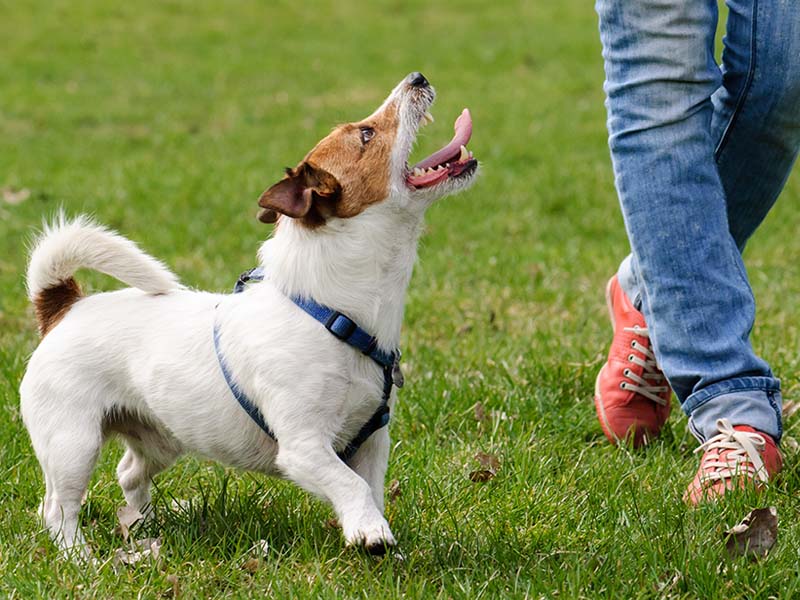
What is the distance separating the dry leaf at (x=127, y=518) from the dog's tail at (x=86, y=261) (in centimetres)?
56

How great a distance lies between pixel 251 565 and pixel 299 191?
2.97ft

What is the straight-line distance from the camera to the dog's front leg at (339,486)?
8.64 feet

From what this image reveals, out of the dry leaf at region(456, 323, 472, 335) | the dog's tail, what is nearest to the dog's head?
the dog's tail

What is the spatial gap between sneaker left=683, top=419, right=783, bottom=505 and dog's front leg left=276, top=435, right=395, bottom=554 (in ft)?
2.86

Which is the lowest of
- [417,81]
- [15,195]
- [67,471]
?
[15,195]

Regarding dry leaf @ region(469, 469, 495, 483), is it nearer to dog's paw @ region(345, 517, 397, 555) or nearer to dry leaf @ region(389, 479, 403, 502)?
dry leaf @ region(389, 479, 403, 502)

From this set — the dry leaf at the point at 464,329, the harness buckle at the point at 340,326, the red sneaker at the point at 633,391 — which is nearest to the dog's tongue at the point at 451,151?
the harness buckle at the point at 340,326

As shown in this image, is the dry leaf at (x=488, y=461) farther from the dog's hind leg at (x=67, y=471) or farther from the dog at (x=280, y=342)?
the dog's hind leg at (x=67, y=471)

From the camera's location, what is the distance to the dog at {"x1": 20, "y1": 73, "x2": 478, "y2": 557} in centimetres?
279

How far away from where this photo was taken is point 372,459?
2.99 metres

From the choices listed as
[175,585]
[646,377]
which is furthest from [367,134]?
[646,377]

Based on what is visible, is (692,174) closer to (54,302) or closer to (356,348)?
(356,348)

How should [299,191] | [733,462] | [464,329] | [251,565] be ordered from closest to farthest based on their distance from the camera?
[251,565]
[299,191]
[733,462]
[464,329]

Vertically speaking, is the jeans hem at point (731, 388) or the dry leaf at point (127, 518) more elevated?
the jeans hem at point (731, 388)
